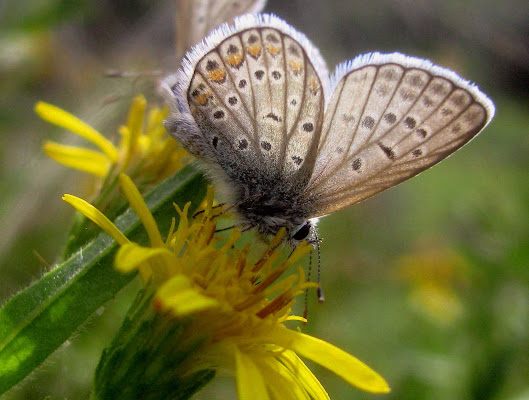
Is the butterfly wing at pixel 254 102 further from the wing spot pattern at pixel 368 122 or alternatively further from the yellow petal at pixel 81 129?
the yellow petal at pixel 81 129

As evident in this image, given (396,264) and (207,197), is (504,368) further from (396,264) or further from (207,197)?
(396,264)

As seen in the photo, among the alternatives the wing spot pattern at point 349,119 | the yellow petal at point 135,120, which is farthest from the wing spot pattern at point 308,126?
the yellow petal at point 135,120

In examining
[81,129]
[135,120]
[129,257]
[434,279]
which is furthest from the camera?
[434,279]

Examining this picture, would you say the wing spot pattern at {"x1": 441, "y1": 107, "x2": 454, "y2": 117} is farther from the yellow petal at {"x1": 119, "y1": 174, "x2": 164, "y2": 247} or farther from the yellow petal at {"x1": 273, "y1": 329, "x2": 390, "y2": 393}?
the yellow petal at {"x1": 119, "y1": 174, "x2": 164, "y2": 247}

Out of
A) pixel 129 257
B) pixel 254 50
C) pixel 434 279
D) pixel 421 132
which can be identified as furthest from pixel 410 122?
pixel 434 279

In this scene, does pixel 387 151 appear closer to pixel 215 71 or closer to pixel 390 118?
pixel 390 118

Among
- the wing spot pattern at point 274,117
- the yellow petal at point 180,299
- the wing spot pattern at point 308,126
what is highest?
the wing spot pattern at point 274,117

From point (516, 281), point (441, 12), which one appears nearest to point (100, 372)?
point (516, 281)
